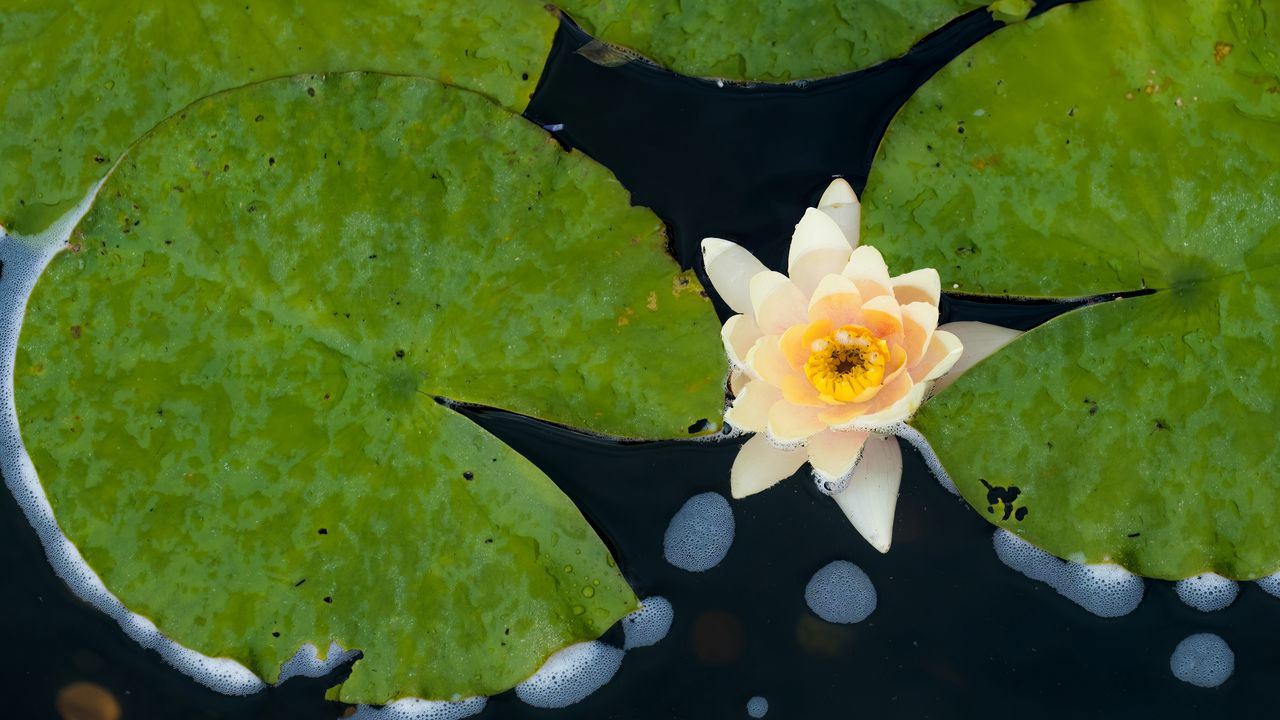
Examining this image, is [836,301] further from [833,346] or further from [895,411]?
[895,411]

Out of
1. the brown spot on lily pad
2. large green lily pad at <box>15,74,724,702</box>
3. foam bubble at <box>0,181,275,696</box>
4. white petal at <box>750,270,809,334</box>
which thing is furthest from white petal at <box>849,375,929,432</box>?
the brown spot on lily pad

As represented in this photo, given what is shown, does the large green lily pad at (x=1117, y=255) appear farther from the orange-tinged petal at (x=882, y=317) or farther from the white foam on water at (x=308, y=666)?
the white foam on water at (x=308, y=666)

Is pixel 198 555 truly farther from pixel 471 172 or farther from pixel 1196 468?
pixel 1196 468

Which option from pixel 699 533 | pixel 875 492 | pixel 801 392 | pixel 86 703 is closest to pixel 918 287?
pixel 801 392

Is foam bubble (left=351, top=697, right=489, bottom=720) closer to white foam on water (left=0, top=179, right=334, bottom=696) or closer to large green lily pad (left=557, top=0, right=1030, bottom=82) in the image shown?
white foam on water (left=0, top=179, right=334, bottom=696)

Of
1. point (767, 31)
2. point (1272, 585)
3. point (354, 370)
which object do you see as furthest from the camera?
point (1272, 585)

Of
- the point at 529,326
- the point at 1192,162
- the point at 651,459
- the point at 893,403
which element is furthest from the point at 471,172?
the point at 1192,162
